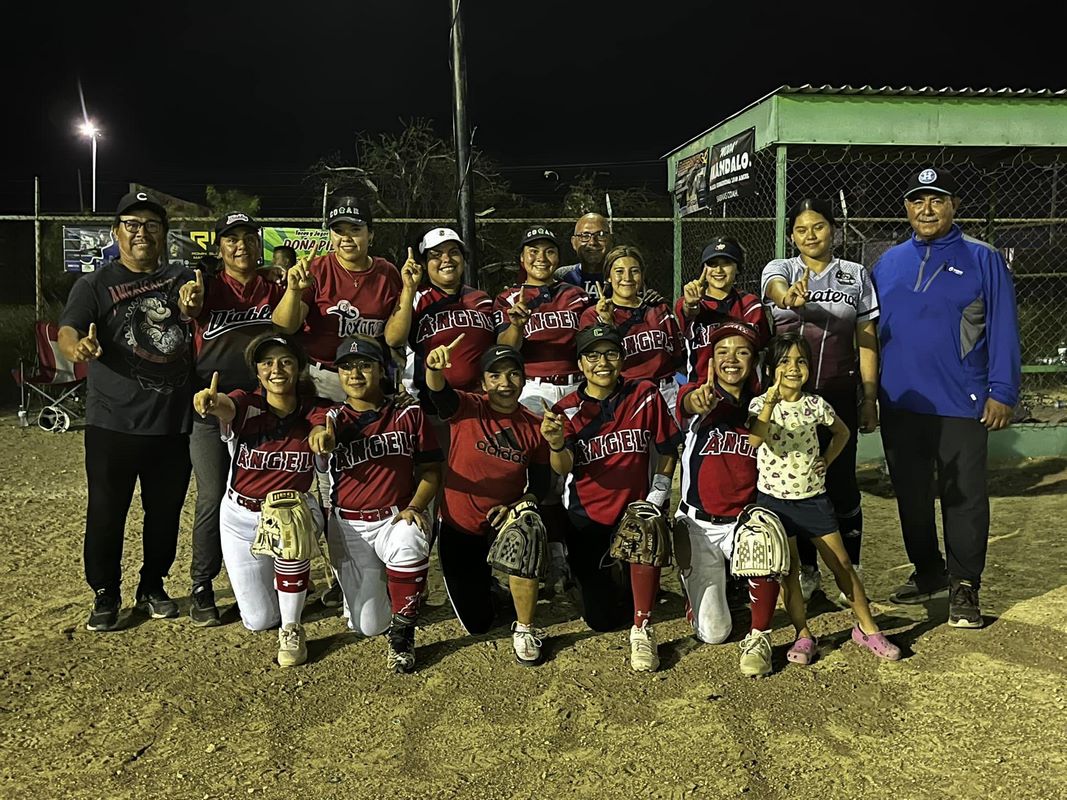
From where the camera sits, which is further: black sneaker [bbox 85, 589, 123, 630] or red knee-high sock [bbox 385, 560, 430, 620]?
black sneaker [bbox 85, 589, 123, 630]

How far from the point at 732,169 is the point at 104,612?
566 centimetres

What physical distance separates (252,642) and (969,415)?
345cm

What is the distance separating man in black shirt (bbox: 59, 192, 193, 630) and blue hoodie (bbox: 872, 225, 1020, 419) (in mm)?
3436

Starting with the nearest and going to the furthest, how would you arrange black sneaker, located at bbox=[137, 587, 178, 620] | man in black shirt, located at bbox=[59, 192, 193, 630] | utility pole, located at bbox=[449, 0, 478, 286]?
man in black shirt, located at bbox=[59, 192, 193, 630]
black sneaker, located at bbox=[137, 587, 178, 620]
utility pole, located at bbox=[449, 0, 478, 286]

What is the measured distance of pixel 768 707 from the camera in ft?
10.7

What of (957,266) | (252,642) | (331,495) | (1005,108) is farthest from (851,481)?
(1005,108)

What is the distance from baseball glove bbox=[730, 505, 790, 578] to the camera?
11.6 ft

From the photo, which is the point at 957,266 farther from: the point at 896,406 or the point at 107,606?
the point at 107,606

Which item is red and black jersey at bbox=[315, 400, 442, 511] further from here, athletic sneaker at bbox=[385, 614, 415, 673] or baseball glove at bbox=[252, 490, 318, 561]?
athletic sneaker at bbox=[385, 614, 415, 673]

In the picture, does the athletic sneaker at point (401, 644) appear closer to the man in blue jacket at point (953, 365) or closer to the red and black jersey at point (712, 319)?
the red and black jersey at point (712, 319)

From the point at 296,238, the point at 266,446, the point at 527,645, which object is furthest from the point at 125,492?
the point at 296,238

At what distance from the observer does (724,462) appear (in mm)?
3906

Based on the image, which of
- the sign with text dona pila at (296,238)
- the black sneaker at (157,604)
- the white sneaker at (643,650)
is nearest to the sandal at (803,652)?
the white sneaker at (643,650)

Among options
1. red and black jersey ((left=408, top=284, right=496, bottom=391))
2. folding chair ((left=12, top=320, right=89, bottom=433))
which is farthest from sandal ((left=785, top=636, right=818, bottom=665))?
folding chair ((left=12, top=320, right=89, bottom=433))
